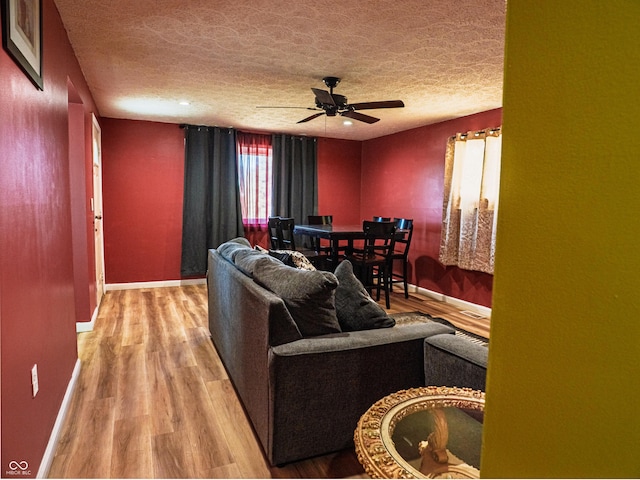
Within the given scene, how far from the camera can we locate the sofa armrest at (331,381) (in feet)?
5.60

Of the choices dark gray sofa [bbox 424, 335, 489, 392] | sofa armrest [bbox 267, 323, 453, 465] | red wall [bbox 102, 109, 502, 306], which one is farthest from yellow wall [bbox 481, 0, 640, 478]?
red wall [bbox 102, 109, 502, 306]

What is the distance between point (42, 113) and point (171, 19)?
0.96 meters

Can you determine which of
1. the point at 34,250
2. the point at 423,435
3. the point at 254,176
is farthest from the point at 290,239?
the point at 423,435

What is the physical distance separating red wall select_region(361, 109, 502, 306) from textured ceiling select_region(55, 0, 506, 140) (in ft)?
1.97

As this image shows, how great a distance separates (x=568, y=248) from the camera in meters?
0.51

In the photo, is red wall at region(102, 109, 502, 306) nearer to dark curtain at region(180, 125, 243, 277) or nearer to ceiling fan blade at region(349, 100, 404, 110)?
dark curtain at region(180, 125, 243, 277)

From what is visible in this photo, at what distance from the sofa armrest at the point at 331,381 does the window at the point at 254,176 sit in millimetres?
4311

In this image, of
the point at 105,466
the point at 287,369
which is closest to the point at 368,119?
the point at 287,369

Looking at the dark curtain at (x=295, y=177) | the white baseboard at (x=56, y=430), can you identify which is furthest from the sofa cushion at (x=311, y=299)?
the dark curtain at (x=295, y=177)

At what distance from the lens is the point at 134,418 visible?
2.20 meters

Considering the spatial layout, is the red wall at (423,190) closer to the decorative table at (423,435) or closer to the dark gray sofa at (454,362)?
the dark gray sofa at (454,362)

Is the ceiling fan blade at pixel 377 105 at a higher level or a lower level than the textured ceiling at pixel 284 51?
lower

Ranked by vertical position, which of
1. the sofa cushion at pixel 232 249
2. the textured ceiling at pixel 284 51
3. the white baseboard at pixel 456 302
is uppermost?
the textured ceiling at pixel 284 51

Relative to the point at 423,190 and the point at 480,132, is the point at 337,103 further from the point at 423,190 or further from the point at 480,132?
the point at 423,190
